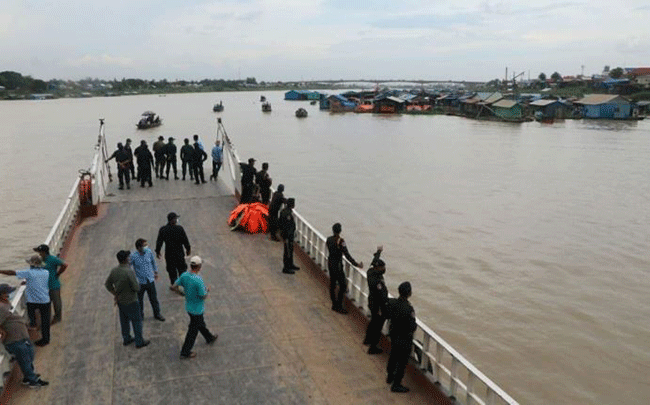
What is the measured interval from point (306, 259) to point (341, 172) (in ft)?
78.9

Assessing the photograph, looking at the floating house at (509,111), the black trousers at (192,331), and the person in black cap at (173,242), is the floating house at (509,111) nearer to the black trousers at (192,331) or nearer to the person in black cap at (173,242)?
the person in black cap at (173,242)

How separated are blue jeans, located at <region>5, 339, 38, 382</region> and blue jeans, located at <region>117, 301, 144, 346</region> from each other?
113 centimetres

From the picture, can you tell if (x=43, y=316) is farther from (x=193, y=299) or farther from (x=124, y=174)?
(x=124, y=174)

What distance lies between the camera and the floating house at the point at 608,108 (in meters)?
77.0

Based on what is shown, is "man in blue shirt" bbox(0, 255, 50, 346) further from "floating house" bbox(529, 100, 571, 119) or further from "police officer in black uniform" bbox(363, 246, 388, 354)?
"floating house" bbox(529, 100, 571, 119)

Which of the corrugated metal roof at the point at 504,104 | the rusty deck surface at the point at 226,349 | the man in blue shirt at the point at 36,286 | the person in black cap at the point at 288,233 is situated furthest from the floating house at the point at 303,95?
the man in blue shirt at the point at 36,286

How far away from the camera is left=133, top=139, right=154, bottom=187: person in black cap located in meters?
16.5

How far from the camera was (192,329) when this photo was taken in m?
7.00

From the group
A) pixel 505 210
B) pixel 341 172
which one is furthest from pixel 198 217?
pixel 341 172

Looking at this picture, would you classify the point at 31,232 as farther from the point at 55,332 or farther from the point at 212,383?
the point at 212,383

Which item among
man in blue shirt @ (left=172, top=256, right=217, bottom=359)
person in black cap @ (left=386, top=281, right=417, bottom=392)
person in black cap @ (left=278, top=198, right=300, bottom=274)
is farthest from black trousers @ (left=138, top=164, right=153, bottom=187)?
person in black cap @ (left=386, top=281, right=417, bottom=392)

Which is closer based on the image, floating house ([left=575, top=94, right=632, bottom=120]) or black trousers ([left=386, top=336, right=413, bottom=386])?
black trousers ([left=386, top=336, right=413, bottom=386])

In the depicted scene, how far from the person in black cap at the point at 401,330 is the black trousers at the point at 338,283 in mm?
2023

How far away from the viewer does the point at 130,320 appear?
24.0 feet
